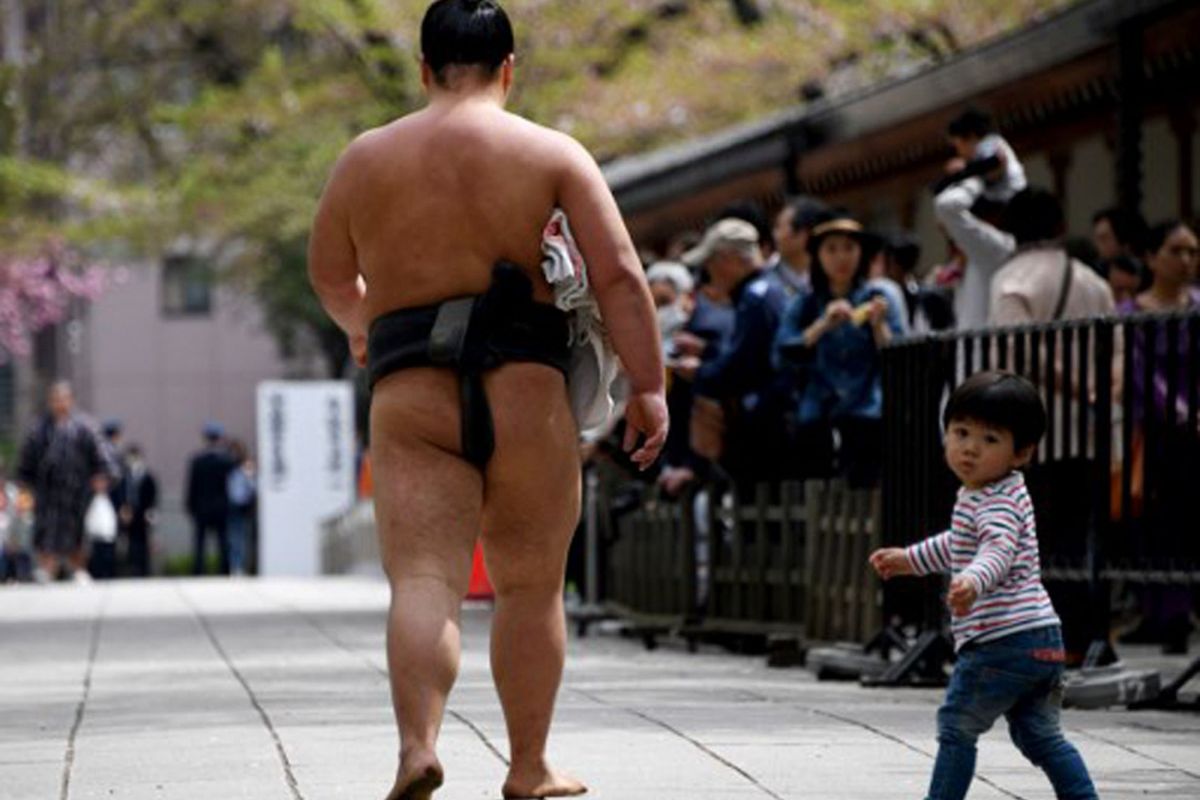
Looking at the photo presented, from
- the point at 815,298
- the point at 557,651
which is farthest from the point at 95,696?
the point at 557,651

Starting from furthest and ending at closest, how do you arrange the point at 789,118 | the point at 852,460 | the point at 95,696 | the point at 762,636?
the point at 789,118 < the point at 762,636 < the point at 852,460 < the point at 95,696

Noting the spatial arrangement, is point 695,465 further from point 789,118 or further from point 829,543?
point 789,118

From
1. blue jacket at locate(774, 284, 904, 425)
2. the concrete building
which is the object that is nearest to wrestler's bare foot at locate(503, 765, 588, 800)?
blue jacket at locate(774, 284, 904, 425)

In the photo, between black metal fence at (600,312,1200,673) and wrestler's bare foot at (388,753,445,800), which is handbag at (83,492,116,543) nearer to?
black metal fence at (600,312,1200,673)

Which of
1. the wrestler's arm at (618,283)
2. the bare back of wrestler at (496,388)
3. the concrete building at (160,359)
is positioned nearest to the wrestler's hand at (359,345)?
the bare back of wrestler at (496,388)

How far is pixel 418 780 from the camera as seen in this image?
700 centimetres

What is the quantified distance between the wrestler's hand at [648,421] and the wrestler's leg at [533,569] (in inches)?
6.3

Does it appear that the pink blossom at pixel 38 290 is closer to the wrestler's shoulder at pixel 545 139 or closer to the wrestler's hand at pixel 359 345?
the wrestler's hand at pixel 359 345

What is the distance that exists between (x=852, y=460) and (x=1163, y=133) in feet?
21.7

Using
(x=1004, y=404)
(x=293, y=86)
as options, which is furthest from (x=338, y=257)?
(x=293, y=86)

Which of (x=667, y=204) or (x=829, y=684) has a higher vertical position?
(x=667, y=204)

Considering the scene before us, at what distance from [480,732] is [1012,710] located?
2.65m

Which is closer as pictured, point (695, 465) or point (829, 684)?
point (829, 684)

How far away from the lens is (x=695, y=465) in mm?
15711
